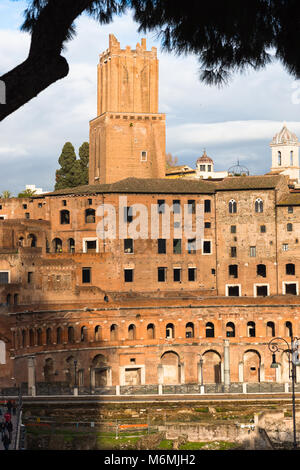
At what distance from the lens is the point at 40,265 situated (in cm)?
4625

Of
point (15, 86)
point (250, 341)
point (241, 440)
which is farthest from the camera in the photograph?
point (250, 341)

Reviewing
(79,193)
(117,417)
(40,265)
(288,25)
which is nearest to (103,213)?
(79,193)

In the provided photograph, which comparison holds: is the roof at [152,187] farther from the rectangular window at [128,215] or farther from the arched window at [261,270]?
the arched window at [261,270]

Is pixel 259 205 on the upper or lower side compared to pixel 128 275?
upper

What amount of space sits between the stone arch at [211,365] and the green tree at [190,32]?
132 feet

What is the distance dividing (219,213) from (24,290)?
13958 millimetres

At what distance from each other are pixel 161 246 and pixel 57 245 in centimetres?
684

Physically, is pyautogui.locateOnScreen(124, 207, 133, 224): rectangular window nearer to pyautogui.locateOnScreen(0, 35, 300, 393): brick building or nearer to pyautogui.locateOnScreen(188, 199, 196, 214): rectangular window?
pyautogui.locateOnScreen(0, 35, 300, 393): brick building

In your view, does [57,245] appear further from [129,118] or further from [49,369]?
[129,118]

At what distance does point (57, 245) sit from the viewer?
52438 mm

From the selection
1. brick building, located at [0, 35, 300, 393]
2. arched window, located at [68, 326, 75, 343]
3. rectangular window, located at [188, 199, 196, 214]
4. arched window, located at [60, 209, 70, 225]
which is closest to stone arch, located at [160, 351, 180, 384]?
brick building, located at [0, 35, 300, 393]

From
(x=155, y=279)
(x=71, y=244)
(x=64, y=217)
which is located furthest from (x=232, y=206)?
(x=64, y=217)

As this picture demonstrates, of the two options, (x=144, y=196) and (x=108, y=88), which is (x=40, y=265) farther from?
(x=108, y=88)

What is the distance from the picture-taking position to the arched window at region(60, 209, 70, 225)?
52.1m
